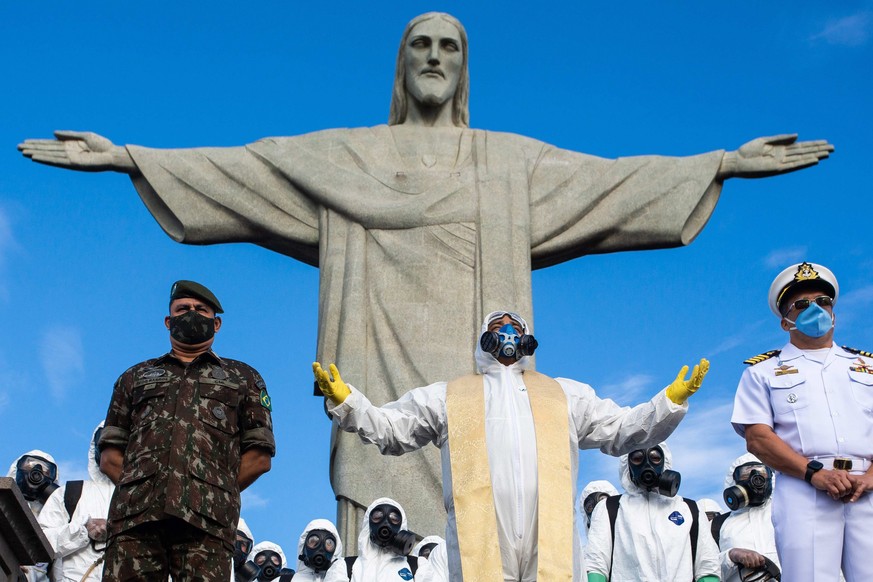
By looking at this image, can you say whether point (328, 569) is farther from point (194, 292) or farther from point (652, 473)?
point (194, 292)

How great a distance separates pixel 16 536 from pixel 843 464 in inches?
212

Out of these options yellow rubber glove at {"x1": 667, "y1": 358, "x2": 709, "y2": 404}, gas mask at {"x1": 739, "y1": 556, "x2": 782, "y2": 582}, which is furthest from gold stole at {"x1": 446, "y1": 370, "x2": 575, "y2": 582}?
gas mask at {"x1": 739, "y1": 556, "x2": 782, "y2": 582}

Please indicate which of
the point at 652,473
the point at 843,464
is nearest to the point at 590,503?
the point at 652,473

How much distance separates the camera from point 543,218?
1593cm

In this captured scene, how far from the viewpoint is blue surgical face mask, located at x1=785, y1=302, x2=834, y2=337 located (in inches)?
384

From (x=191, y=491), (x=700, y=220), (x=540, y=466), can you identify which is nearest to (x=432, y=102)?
(x=700, y=220)

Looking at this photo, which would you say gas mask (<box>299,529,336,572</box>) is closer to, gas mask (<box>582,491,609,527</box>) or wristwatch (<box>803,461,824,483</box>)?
gas mask (<box>582,491,609,527</box>)

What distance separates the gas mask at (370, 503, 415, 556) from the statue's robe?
1.11 metres

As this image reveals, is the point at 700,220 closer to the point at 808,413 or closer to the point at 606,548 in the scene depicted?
the point at 606,548

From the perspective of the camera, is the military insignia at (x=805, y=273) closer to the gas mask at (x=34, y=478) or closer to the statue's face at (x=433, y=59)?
the gas mask at (x=34, y=478)

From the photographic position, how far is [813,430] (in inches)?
374

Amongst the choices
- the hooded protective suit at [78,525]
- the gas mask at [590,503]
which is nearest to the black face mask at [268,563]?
the hooded protective suit at [78,525]

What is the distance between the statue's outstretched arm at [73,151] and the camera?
1553cm

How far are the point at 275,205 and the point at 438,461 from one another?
10.3 ft
